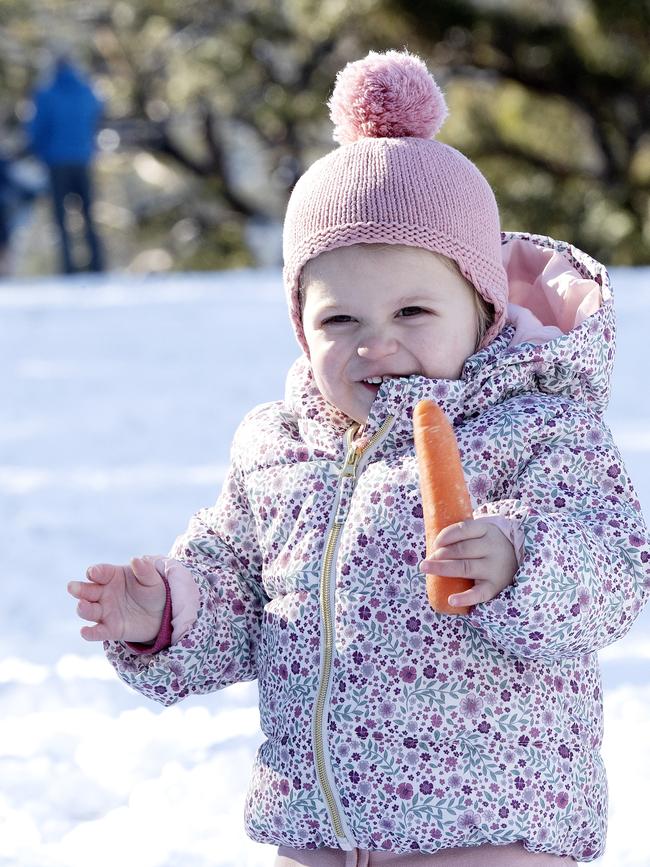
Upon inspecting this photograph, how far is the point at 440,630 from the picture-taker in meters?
1.73

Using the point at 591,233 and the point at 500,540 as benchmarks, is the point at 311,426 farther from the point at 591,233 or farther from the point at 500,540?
the point at 591,233

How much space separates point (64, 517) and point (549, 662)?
9.33 ft

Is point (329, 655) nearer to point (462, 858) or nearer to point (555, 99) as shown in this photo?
point (462, 858)

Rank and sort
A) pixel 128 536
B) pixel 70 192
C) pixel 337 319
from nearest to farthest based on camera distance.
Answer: pixel 337 319
pixel 128 536
pixel 70 192

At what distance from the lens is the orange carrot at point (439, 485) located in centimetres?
161

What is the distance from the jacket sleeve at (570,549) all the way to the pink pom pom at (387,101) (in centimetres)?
43

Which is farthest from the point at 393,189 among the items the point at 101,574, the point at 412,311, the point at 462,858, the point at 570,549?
the point at 462,858

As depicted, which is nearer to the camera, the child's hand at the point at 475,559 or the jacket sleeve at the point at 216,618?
the child's hand at the point at 475,559

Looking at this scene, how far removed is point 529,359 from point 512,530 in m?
0.27

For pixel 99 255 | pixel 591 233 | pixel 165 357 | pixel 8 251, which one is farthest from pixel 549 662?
pixel 591 233

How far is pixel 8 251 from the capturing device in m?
13.9

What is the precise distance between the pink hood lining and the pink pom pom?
10.1 inches

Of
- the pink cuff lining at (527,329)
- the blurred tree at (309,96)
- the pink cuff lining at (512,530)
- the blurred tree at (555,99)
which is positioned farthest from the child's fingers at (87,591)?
the blurred tree at (555,99)

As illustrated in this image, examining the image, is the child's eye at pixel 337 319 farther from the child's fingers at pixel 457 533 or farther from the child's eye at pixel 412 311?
the child's fingers at pixel 457 533
